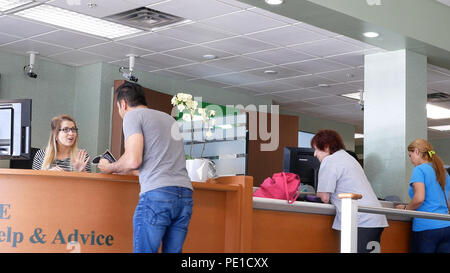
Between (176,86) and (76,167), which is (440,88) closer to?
(176,86)

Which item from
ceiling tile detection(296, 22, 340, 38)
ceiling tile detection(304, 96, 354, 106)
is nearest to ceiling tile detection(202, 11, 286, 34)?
ceiling tile detection(296, 22, 340, 38)

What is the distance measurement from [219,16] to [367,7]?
1.28 metres

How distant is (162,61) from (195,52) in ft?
2.05

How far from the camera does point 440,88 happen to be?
8.92 m

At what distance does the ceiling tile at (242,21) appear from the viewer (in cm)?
610

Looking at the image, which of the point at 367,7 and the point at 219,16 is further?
the point at 219,16

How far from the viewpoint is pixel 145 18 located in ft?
20.6

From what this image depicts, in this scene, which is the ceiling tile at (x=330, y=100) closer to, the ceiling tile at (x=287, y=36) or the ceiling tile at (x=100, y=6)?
the ceiling tile at (x=287, y=36)

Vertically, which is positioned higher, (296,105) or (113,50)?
(113,50)

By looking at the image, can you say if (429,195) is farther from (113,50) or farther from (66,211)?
(113,50)

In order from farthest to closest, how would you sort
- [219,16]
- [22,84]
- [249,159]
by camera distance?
[249,159] → [22,84] → [219,16]

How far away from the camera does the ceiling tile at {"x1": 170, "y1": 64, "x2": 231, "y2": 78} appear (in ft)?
26.6

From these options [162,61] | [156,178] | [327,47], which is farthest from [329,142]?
A: [162,61]
